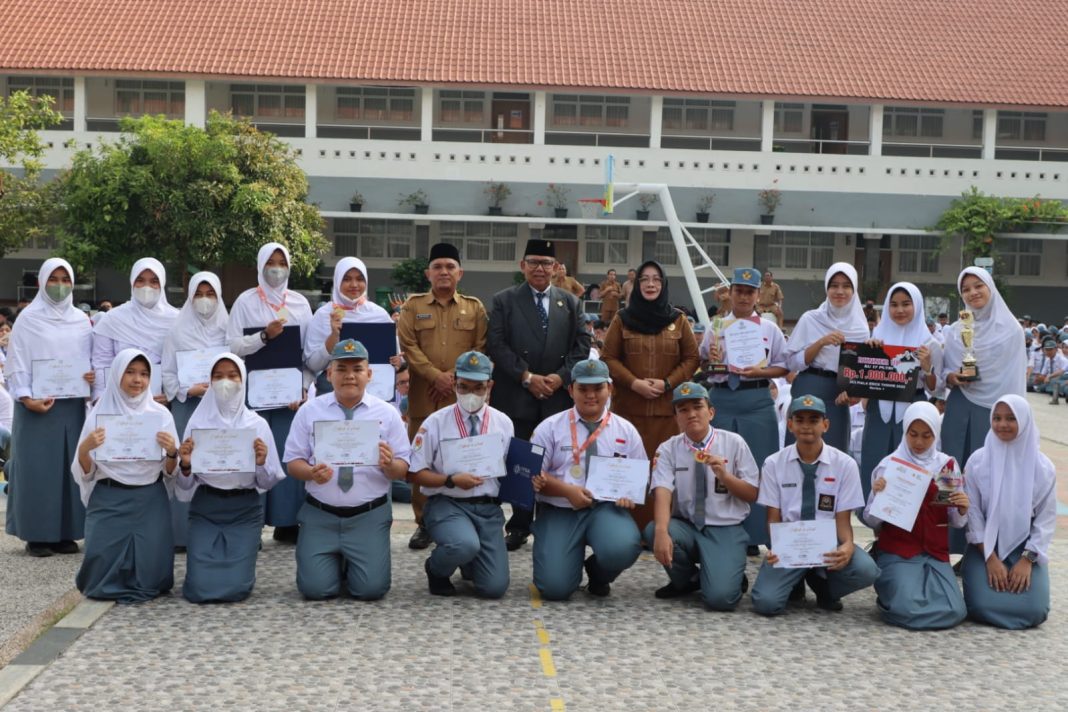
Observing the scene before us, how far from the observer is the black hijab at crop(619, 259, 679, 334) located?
29.0ft

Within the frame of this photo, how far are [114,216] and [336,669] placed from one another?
878 inches

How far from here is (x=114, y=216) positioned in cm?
2664

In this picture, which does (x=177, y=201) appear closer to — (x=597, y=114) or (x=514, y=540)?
(x=597, y=114)

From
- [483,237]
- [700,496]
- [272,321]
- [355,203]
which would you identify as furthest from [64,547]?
[483,237]

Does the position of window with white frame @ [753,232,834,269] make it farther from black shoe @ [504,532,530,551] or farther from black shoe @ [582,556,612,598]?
black shoe @ [582,556,612,598]

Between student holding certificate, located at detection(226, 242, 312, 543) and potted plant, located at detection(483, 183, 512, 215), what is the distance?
24060 millimetres

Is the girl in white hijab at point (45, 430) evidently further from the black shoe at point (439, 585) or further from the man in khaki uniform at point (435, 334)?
the black shoe at point (439, 585)

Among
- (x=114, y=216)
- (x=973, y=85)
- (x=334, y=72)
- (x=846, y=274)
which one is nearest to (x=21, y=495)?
(x=846, y=274)

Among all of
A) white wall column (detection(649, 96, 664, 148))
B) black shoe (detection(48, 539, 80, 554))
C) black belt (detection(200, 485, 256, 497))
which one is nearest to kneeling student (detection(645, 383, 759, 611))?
black belt (detection(200, 485, 256, 497))

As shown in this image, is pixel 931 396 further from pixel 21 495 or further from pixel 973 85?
pixel 973 85

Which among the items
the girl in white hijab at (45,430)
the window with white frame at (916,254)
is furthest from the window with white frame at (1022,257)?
the girl in white hijab at (45,430)

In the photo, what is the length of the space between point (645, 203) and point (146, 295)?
1003 inches

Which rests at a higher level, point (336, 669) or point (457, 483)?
point (457, 483)

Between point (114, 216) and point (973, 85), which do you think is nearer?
point (114, 216)
